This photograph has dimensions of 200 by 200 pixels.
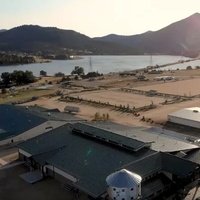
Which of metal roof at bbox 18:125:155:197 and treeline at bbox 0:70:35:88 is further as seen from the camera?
treeline at bbox 0:70:35:88

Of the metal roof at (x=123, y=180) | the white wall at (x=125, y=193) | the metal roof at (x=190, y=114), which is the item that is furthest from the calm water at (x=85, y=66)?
the white wall at (x=125, y=193)

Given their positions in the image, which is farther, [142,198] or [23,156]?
[23,156]

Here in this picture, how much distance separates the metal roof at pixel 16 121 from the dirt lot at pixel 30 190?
21.4 feet

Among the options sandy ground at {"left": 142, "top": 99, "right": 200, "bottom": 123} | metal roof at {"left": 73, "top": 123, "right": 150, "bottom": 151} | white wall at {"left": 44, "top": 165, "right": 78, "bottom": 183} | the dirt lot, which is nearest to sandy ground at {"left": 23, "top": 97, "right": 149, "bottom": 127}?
sandy ground at {"left": 142, "top": 99, "right": 200, "bottom": 123}

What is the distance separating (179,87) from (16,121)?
108 feet

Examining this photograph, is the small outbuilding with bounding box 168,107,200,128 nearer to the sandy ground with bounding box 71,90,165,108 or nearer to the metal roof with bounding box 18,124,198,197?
the sandy ground with bounding box 71,90,165,108

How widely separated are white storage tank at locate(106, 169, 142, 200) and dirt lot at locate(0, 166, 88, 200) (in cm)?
301

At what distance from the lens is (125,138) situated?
1966 cm

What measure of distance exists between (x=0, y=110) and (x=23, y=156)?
1037 cm

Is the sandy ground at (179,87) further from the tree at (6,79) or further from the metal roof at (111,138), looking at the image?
the metal roof at (111,138)

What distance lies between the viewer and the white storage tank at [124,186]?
14477 mm

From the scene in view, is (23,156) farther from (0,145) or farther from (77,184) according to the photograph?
(77,184)

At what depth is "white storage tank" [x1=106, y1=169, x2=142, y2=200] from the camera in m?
14.5

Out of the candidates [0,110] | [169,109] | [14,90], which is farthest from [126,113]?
Result: [14,90]
